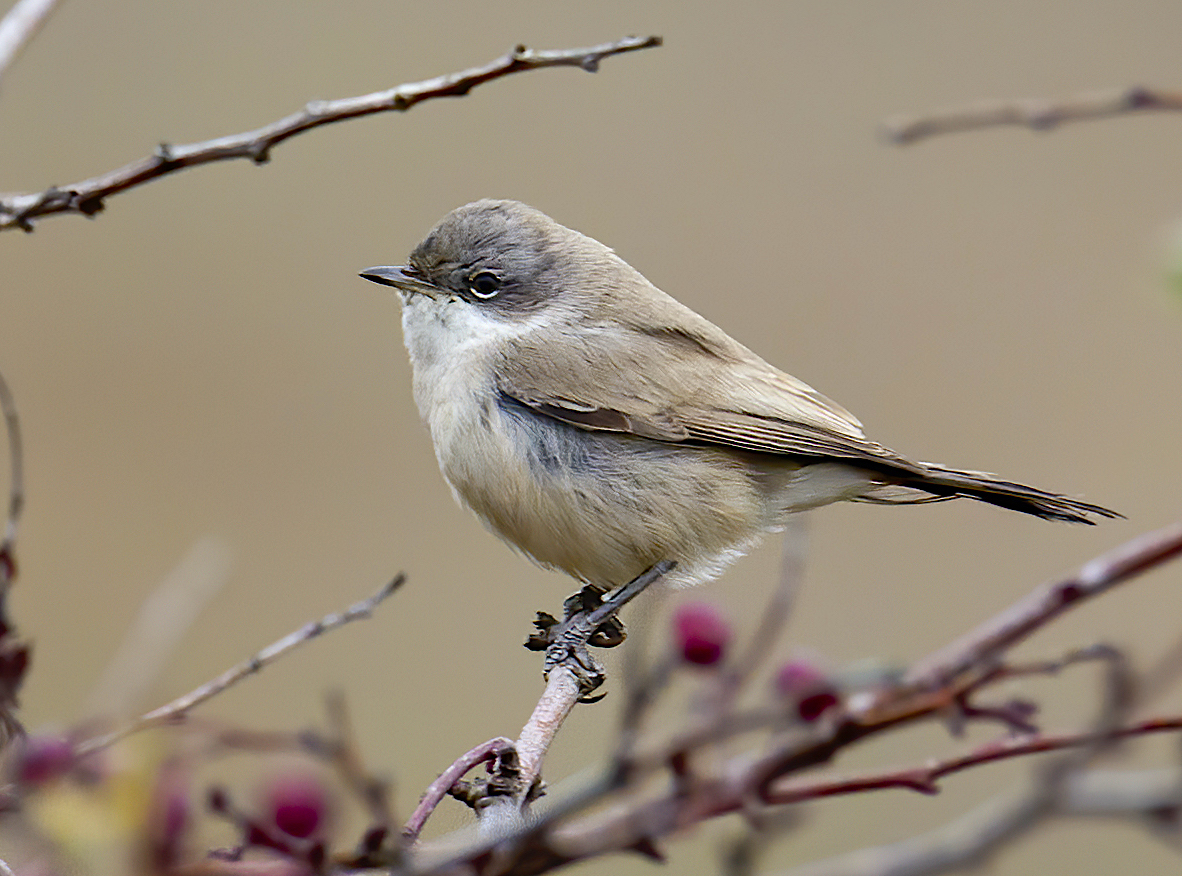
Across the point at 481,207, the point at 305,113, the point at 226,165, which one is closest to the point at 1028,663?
the point at 305,113

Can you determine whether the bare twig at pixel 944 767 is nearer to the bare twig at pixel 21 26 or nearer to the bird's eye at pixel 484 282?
the bare twig at pixel 21 26

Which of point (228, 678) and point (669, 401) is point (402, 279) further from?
point (228, 678)

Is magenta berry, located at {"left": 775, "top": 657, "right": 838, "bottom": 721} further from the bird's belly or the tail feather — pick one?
the bird's belly

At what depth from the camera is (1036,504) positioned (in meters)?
2.72

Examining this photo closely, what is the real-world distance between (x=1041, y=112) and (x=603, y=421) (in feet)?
6.78

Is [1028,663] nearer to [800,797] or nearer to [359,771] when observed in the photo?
[800,797]

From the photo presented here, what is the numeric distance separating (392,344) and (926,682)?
6378 millimetres

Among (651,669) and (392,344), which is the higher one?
(392,344)

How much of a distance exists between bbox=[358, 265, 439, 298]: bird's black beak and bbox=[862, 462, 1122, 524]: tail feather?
1.24m

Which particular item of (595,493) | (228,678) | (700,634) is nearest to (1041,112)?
(700,634)

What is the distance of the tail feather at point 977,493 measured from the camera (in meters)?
2.65

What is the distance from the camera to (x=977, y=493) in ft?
9.54

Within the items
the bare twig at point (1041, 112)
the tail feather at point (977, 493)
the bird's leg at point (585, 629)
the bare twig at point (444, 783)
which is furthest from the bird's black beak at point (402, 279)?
the bare twig at point (1041, 112)

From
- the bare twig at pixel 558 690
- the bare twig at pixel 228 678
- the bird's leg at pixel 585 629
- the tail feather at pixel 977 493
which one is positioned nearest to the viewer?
the bare twig at pixel 228 678
